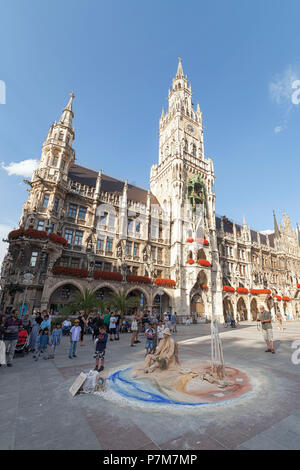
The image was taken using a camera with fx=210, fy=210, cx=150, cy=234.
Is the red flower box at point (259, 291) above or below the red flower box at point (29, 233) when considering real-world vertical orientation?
below

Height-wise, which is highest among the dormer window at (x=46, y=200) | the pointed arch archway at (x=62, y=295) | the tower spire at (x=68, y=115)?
the tower spire at (x=68, y=115)

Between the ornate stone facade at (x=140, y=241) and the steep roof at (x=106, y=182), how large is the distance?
0.25 m

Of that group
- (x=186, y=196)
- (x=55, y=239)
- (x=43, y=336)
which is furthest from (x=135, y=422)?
(x=186, y=196)

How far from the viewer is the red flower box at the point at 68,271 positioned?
20.6m

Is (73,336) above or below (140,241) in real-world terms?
below

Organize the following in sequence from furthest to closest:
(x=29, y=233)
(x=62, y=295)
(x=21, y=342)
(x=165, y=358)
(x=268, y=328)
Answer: (x=62, y=295) < (x=29, y=233) < (x=268, y=328) < (x=21, y=342) < (x=165, y=358)

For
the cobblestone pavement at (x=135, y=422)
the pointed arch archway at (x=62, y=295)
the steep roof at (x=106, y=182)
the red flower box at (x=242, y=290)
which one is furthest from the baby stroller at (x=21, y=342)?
the red flower box at (x=242, y=290)

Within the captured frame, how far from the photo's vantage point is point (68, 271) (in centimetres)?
2105

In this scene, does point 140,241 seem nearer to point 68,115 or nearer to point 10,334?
point 68,115

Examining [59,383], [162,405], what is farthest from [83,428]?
[59,383]

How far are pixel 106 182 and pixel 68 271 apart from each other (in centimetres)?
1738

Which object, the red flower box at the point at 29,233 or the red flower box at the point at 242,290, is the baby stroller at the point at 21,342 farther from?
the red flower box at the point at 242,290

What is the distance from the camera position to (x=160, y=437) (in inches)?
122
